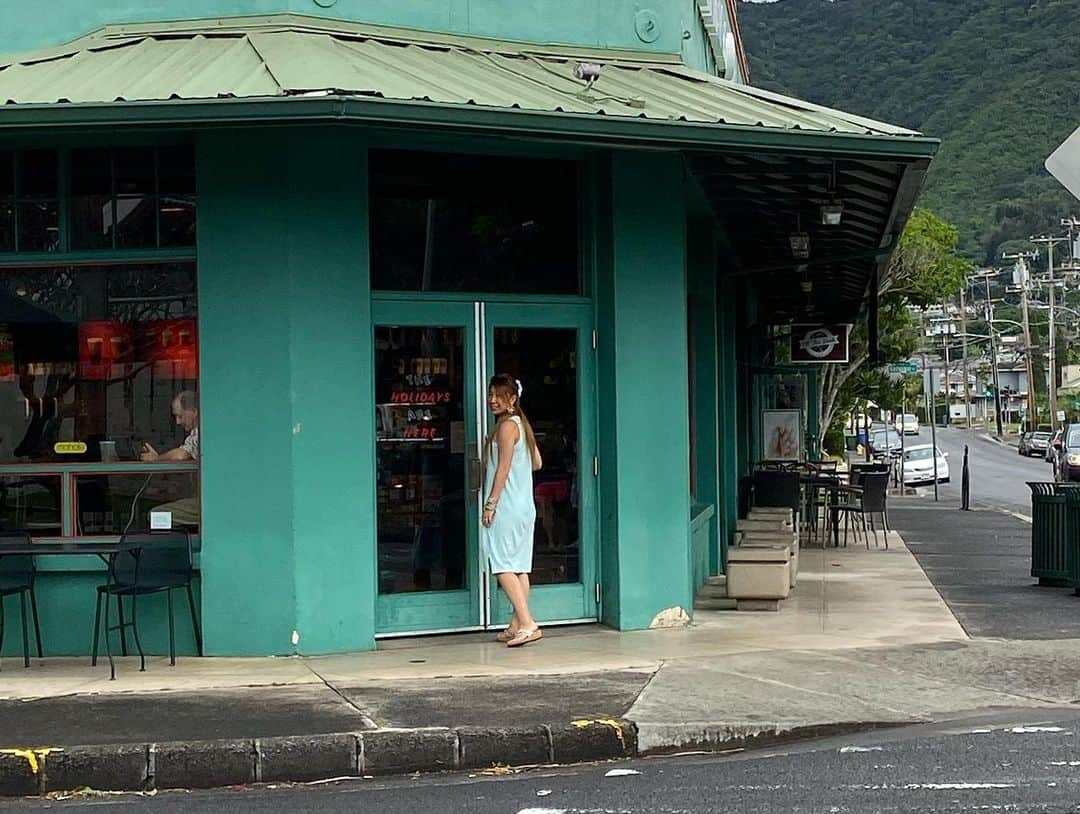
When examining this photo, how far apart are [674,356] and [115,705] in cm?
494

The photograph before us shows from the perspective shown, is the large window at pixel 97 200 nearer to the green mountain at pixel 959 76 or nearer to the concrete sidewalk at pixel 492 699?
the concrete sidewalk at pixel 492 699

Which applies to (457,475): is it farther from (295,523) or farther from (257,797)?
(257,797)

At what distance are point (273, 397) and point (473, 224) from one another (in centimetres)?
209

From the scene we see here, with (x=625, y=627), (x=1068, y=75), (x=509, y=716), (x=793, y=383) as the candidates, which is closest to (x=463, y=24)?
(x=625, y=627)

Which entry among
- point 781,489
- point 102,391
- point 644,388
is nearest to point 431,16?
point 644,388

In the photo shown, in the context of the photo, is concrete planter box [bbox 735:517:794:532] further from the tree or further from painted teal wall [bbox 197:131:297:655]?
the tree

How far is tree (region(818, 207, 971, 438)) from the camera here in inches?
1383

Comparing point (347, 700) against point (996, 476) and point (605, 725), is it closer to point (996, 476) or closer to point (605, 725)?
point (605, 725)

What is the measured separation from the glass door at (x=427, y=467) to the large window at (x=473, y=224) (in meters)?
0.30

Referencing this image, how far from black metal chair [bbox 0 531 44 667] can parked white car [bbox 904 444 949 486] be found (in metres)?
39.1

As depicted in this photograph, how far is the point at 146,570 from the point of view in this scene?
10.4 m

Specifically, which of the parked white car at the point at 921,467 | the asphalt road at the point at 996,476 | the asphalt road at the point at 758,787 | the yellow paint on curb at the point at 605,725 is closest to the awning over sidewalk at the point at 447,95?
the yellow paint on curb at the point at 605,725

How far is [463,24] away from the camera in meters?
11.8

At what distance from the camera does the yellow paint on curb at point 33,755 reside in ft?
25.0
